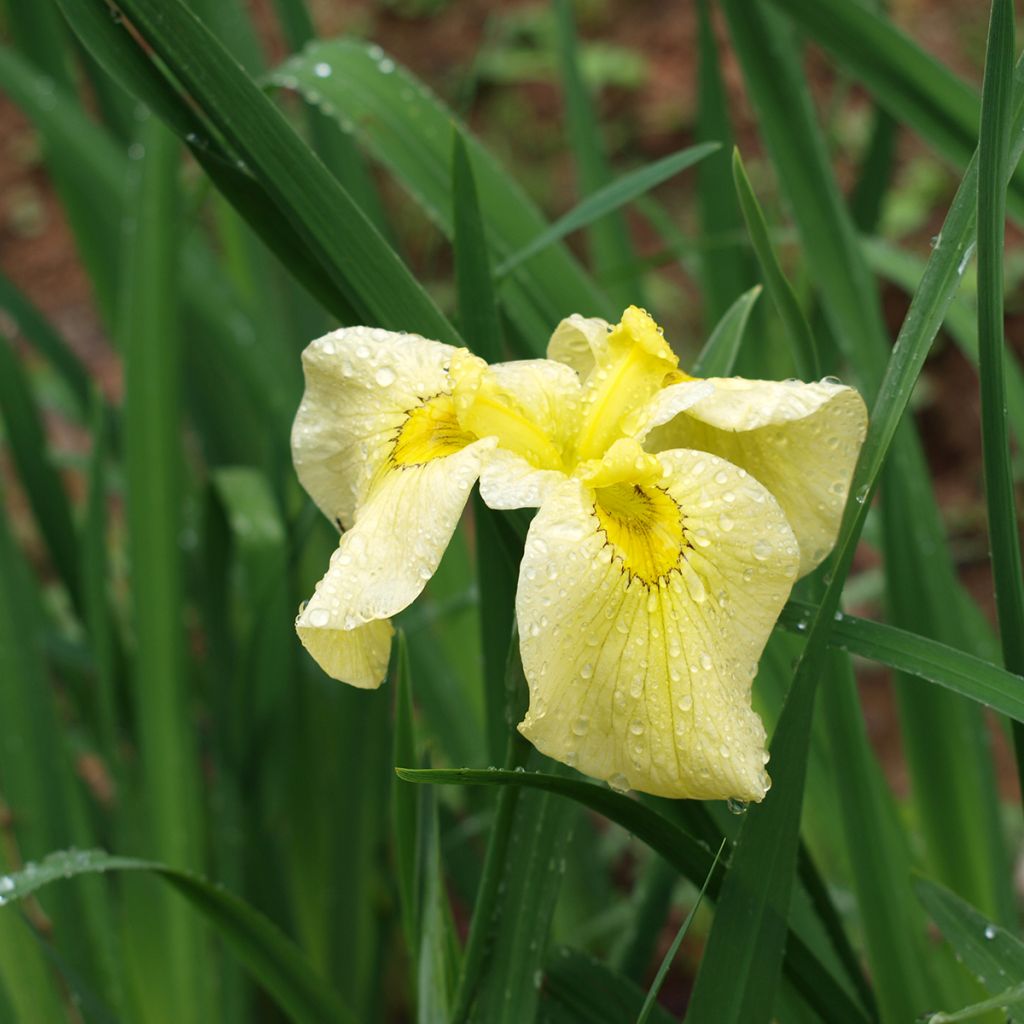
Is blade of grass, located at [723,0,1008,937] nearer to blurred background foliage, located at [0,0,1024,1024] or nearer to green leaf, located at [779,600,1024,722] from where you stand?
blurred background foliage, located at [0,0,1024,1024]

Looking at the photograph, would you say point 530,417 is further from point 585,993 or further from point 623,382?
point 585,993

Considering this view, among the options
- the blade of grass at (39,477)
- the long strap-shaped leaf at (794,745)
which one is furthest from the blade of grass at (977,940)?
the blade of grass at (39,477)

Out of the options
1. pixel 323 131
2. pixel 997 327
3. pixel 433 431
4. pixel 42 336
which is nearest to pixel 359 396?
pixel 433 431

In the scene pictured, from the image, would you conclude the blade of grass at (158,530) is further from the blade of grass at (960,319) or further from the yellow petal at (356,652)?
the blade of grass at (960,319)

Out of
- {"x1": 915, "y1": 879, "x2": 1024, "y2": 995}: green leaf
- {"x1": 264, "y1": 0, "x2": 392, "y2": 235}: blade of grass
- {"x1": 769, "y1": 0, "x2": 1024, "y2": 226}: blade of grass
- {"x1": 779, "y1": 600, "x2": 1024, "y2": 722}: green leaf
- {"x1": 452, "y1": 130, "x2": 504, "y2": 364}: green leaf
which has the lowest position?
{"x1": 915, "y1": 879, "x2": 1024, "y2": 995}: green leaf

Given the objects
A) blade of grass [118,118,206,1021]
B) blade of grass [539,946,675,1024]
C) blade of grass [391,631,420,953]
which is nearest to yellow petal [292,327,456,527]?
blade of grass [391,631,420,953]
